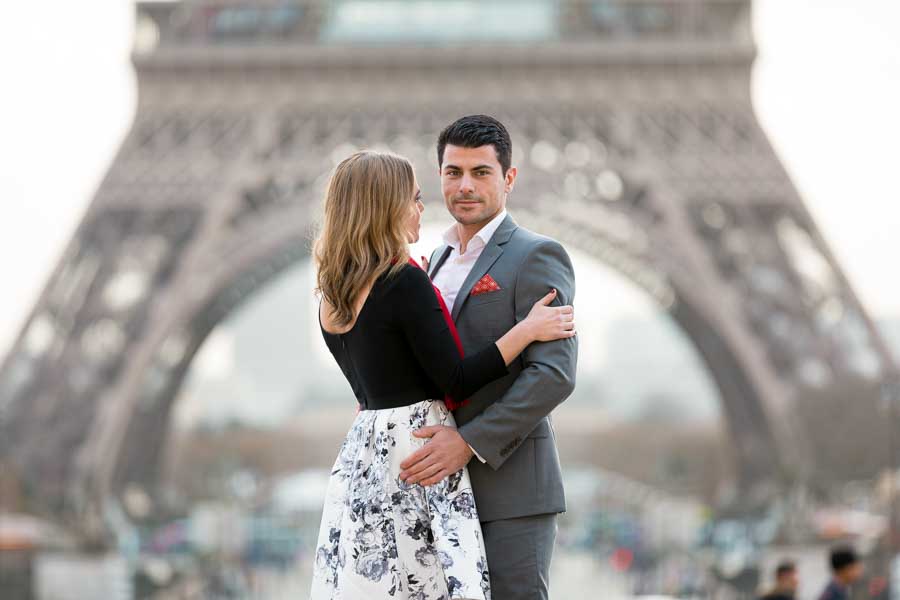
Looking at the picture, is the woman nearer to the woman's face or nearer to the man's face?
the woman's face

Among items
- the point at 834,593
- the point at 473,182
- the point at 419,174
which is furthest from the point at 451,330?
the point at 419,174

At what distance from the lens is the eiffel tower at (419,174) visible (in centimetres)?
2000

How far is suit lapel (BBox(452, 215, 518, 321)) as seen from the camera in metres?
3.20

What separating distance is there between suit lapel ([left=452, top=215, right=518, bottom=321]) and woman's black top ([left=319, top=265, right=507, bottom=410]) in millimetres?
153

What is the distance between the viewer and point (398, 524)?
3.02 metres

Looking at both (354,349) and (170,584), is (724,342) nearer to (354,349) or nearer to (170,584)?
(170,584)

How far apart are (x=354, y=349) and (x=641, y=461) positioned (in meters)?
51.9

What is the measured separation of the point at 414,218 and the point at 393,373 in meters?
0.34

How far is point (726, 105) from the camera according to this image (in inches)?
806

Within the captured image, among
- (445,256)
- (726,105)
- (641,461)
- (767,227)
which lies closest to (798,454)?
(767,227)

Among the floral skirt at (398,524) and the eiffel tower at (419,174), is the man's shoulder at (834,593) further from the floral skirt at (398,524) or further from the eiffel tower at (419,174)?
the eiffel tower at (419,174)

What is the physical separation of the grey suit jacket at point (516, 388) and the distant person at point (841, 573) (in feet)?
12.7

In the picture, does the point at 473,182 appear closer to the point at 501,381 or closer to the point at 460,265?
the point at 460,265

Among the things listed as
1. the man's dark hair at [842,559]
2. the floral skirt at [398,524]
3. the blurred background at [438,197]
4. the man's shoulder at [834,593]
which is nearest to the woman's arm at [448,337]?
the floral skirt at [398,524]
